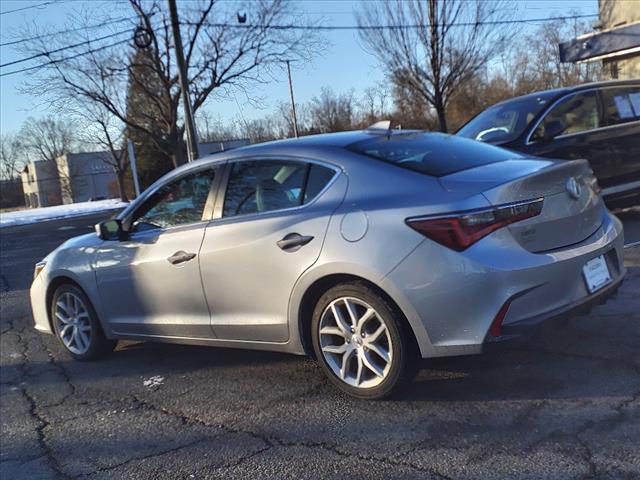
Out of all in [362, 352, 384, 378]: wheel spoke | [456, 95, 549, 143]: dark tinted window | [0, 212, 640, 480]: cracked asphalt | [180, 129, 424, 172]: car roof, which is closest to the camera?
[0, 212, 640, 480]: cracked asphalt

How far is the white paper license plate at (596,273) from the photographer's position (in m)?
3.37

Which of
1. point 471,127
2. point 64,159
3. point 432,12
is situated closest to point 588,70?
point 432,12

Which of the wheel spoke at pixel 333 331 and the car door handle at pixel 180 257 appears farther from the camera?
the car door handle at pixel 180 257

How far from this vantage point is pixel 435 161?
12.0 feet

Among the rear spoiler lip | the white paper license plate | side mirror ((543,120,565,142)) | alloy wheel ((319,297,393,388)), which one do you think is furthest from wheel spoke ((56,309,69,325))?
side mirror ((543,120,565,142))

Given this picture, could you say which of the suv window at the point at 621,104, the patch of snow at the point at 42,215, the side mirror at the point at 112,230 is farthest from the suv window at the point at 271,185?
the patch of snow at the point at 42,215

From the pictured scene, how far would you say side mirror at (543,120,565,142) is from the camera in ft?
22.0

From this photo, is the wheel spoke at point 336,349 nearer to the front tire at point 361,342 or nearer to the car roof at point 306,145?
the front tire at point 361,342

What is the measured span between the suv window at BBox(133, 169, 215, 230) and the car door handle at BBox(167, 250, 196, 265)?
23cm

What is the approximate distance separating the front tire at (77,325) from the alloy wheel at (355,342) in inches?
89.9

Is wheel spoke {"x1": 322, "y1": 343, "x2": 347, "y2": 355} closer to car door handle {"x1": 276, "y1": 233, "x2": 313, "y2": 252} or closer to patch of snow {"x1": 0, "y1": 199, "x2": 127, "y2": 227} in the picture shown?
car door handle {"x1": 276, "y1": 233, "x2": 313, "y2": 252}

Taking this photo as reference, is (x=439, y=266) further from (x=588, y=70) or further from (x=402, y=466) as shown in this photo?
(x=588, y=70)

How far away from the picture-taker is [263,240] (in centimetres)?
373

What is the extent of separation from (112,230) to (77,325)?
0.98 metres
